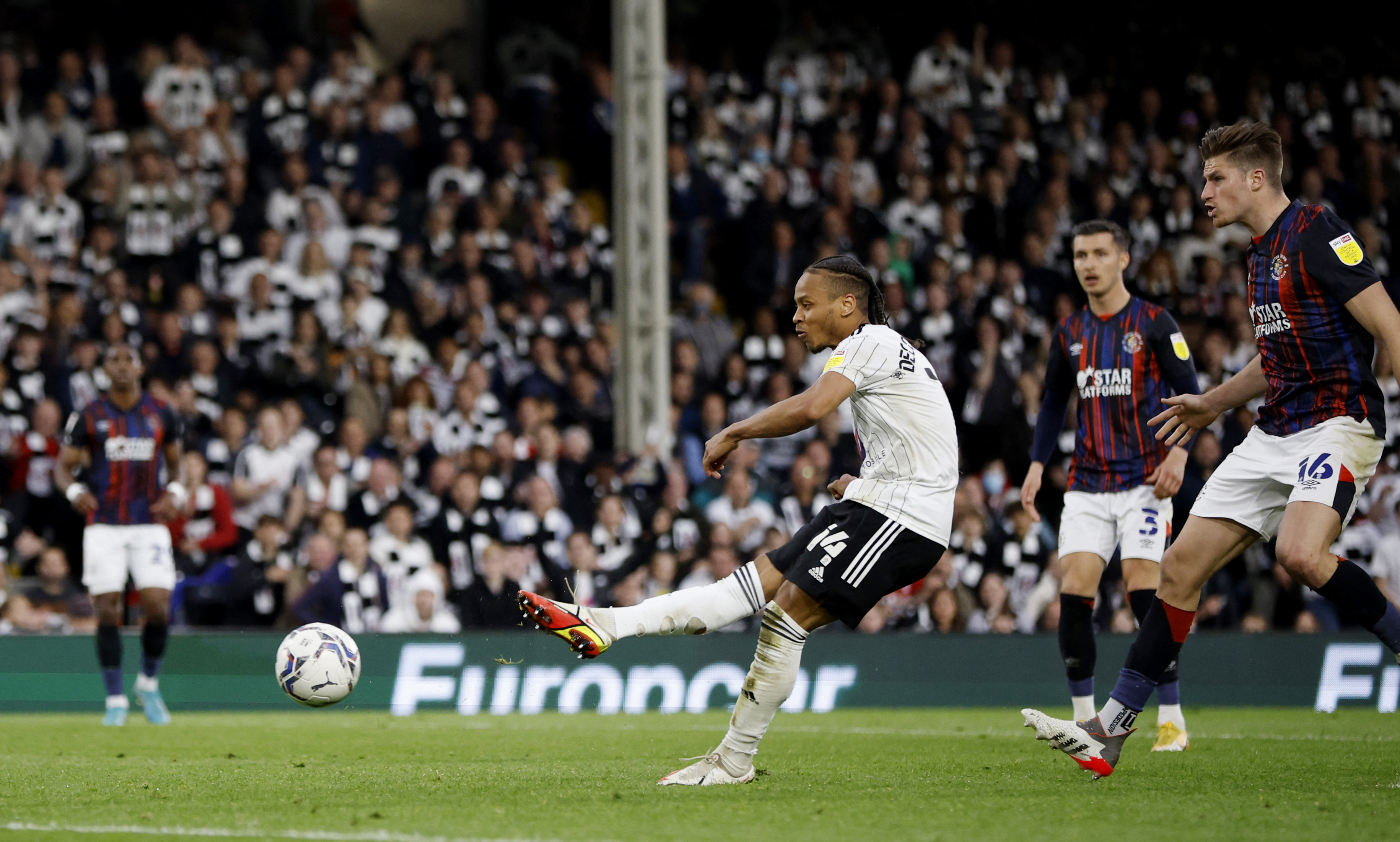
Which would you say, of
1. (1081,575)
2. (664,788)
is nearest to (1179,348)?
(1081,575)

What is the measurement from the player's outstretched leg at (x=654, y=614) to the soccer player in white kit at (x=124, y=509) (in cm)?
567

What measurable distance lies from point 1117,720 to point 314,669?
A: 11.6 ft

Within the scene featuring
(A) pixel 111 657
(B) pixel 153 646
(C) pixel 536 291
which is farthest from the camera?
(C) pixel 536 291

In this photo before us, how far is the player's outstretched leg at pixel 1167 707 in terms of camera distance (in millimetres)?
8148

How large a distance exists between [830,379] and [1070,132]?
14.4m

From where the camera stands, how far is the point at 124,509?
36.4 ft

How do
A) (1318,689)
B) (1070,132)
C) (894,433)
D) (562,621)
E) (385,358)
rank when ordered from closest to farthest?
(562,621)
(894,433)
(1318,689)
(385,358)
(1070,132)

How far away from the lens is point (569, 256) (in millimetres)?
16797

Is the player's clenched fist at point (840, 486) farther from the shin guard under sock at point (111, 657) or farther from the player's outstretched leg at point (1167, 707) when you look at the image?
the shin guard under sock at point (111, 657)

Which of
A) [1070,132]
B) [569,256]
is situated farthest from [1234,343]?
[569,256]

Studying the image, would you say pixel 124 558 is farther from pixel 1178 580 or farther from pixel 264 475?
pixel 1178 580

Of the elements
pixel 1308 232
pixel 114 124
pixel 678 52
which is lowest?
pixel 1308 232

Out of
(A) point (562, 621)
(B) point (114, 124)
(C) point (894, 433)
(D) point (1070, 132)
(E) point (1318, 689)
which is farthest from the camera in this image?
(D) point (1070, 132)

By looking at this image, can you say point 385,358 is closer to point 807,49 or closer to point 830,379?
point 807,49
